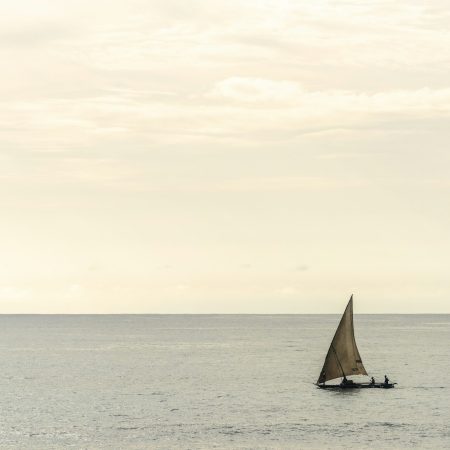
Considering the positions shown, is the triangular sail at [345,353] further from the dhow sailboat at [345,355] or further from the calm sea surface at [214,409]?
the calm sea surface at [214,409]

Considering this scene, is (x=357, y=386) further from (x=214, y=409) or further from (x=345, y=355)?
(x=214, y=409)

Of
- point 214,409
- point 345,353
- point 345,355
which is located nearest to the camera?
point 214,409

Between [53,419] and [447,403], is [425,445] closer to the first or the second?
[447,403]

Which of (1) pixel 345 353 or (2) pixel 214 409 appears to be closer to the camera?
(2) pixel 214 409

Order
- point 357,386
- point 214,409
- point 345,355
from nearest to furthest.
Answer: point 214,409 < point 345,355 < point 357,386

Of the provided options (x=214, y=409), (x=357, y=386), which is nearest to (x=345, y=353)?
(x=357, y=386)

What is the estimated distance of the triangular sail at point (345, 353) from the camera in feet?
358

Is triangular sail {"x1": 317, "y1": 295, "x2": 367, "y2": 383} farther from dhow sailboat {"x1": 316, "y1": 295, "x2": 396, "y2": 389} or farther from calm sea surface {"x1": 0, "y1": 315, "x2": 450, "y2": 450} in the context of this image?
calm sea surface {"x1": 0, "y1": 315, "x2": 450, "y2": 450}

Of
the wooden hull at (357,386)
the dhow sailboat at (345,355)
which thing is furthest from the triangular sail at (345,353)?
the wooden hull at (357,386)

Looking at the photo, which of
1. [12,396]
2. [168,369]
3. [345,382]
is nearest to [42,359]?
[168,369]

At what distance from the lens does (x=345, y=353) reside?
364 feet

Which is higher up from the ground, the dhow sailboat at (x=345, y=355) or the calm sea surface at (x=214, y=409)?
the dhow sailboat at (x=345, y=355)

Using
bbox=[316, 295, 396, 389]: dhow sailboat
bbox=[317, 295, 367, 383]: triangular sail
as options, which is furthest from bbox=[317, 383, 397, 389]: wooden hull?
bbox=[317, 295, 367, 383]: triangular sail

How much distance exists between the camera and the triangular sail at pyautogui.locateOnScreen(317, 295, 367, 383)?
109m
